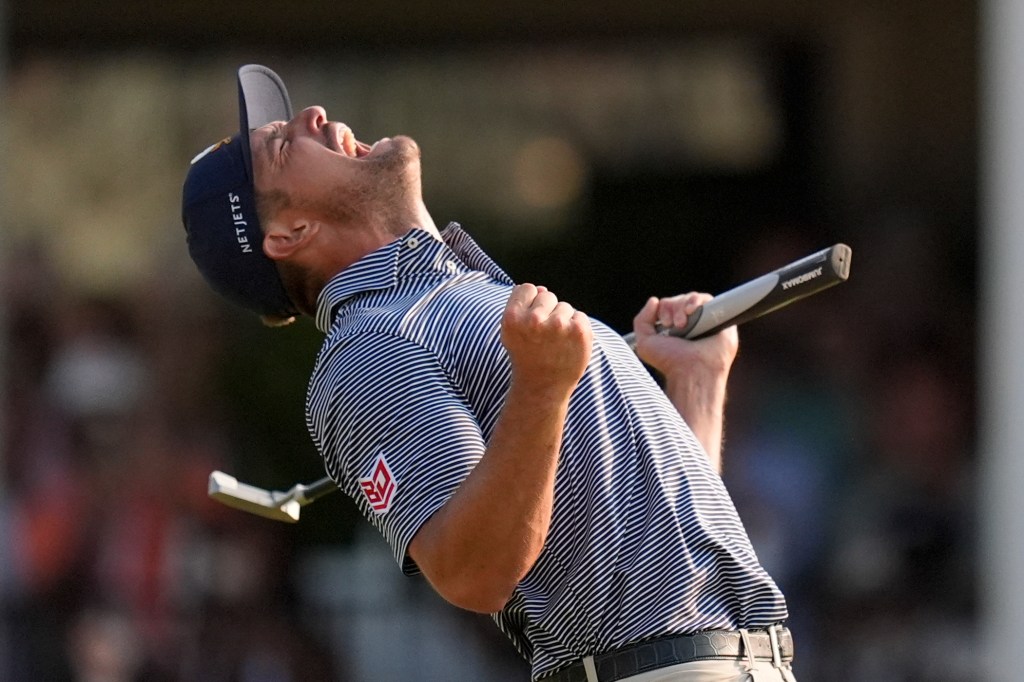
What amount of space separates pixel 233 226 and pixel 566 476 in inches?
38.2

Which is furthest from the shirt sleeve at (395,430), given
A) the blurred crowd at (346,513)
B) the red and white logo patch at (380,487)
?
the blurred crowd at (346,513)

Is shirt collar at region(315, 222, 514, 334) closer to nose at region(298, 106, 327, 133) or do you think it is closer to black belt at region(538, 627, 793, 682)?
nose at region(298, 106, 327, 133)

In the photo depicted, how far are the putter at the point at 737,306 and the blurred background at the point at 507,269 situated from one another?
379cm

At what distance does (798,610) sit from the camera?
758 centimetres

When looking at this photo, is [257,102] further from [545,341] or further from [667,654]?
[667,654]

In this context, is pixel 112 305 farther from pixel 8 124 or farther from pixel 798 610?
pixel 798 610

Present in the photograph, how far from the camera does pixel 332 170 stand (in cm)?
365

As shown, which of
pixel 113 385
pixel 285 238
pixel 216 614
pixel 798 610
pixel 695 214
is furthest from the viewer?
pixel 695 214

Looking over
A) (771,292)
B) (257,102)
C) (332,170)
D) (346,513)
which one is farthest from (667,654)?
(346,513)

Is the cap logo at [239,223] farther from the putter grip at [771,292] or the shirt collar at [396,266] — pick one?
the putter grip at [771,292]

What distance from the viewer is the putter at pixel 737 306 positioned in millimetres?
3467

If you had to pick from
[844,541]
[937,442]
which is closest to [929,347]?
[937,442]

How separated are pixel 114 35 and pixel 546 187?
2556 mm

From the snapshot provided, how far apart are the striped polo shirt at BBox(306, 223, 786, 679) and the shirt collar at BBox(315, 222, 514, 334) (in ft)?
0.52
